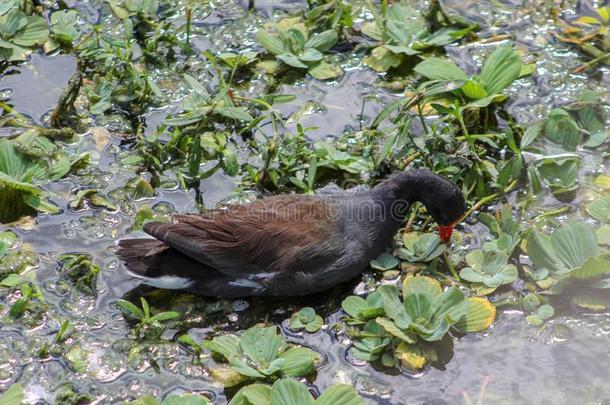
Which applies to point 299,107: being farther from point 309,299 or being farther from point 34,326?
point 34,326

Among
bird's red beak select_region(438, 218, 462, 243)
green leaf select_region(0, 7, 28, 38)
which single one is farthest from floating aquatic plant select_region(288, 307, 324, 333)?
green leaf select_region(0, 7, 28, 38)

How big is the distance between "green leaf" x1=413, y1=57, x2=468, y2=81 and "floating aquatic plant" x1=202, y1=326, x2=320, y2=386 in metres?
1.91

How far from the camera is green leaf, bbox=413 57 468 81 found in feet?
18.0

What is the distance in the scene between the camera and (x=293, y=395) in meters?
4.02

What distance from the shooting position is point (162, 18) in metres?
6.37

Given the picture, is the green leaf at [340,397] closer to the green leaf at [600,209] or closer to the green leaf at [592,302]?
the green leaf at [592,302]

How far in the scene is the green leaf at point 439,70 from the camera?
5473 mm

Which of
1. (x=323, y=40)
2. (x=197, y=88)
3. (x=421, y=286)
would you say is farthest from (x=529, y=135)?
(x=197, y=88)

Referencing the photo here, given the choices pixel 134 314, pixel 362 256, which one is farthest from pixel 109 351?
pixel 362 256

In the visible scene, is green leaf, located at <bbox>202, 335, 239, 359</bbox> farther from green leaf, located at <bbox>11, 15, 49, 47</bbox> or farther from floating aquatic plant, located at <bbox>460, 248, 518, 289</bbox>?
green leaf, located at <bbox>11, 15, 49, 47</bbox>

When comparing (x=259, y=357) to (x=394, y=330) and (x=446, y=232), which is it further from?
(x=446, y=232)

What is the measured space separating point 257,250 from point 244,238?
0.09 meters

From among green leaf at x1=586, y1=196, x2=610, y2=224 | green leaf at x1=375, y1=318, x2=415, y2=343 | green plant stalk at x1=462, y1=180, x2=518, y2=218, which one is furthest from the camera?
green plant stalk at x1=462, y1=180, x2=518, y2=218

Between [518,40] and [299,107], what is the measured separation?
1572 mm
